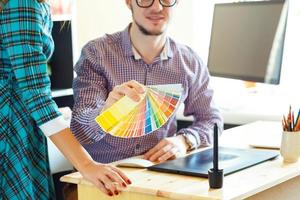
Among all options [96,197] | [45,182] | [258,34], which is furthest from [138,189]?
[258,34]

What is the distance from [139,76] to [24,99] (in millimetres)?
586

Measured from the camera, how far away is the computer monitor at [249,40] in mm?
2273

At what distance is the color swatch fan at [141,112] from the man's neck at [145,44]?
0.40 meters

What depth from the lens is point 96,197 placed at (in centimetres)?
150

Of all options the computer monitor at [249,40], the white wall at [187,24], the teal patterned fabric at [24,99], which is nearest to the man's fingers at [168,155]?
the teal patterned fabric at [24,99]

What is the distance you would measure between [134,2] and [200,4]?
125 centimetres

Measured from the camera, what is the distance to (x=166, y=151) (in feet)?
5.63

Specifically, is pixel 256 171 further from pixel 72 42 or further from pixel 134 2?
pixel 72 42

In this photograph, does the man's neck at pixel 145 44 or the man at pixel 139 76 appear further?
the man's neck at pixel 145 44

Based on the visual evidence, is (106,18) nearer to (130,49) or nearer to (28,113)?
(130,49)

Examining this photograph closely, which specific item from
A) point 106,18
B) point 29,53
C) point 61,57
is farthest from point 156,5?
point 106,18

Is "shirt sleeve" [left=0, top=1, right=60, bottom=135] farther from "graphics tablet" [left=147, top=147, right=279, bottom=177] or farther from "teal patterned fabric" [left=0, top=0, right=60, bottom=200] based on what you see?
"graphics tablet" [left=147, top=147, right=279, bottom=177]

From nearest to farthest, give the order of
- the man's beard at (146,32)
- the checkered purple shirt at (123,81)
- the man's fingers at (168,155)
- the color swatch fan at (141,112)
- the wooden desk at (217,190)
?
the wooden desk at (217,190)
the color swatch fan at (141,112)
the man's fingers at (168,155)
the checkered purple shirt at (123,81)
the man's beard at (146,32)

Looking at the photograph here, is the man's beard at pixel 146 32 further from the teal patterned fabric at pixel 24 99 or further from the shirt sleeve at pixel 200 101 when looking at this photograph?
the teal patterned fabric at pixel 24 99
